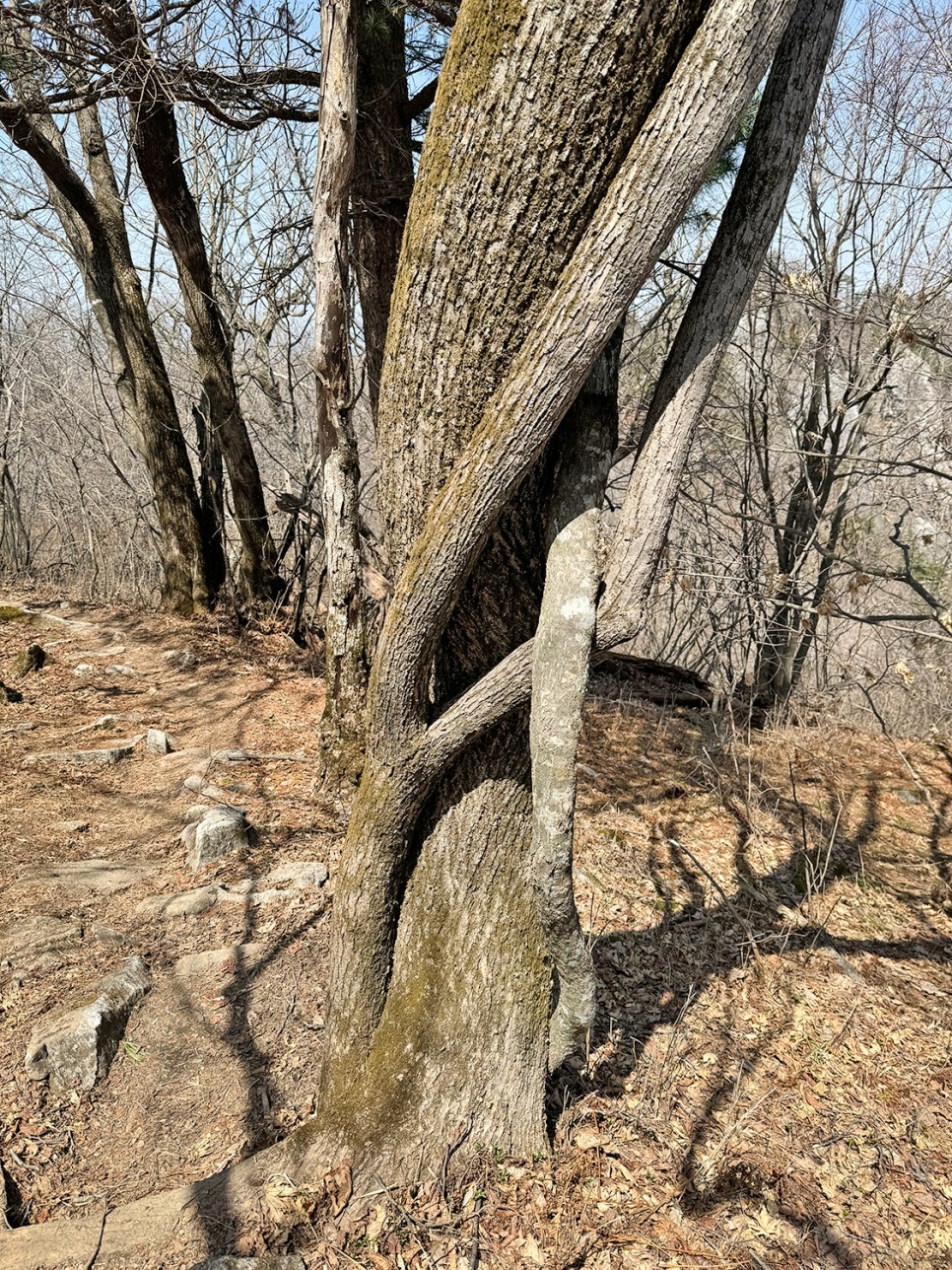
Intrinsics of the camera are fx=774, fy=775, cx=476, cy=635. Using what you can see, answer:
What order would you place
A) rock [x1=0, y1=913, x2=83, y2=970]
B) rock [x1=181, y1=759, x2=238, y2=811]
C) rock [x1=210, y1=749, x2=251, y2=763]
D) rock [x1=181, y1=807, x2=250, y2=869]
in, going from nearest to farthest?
rock [x1=0, y1=913, x2=83, y2=970] < rock [x1=181, y1=807, x2=250, y2=869] < rock [x1=181, y1=759, x2=238, y2=811] < rock [x1=210, y1=749, x2=251, y2=763]

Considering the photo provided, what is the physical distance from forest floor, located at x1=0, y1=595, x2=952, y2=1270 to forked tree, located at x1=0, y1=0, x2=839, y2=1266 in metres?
0.26

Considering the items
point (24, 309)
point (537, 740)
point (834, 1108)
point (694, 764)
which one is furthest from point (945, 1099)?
point (24, 309)

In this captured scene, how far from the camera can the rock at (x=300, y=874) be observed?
12.4 feet

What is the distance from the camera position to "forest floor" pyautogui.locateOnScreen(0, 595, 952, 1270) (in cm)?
233

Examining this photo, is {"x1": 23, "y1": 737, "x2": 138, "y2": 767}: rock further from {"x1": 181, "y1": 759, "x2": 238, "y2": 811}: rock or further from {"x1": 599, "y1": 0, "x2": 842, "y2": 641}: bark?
{"x1": 599, "y1": 0, "x2": 842, "y2": 641}: bark

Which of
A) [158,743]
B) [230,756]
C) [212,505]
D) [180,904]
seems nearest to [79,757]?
[158,743]

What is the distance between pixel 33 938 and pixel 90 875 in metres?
0.52

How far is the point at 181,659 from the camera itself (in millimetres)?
6578

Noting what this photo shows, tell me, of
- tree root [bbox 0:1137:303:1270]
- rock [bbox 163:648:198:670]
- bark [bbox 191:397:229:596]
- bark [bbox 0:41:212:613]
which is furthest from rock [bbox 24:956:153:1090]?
bark [bbox 191:397:229:596]

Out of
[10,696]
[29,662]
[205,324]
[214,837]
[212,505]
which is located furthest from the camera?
[212,505]

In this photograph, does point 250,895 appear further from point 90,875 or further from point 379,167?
point 379,167

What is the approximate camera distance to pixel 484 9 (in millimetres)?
1558

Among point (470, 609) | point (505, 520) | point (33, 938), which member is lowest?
point (33, 938)

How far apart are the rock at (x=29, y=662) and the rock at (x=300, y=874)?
3451 mm
